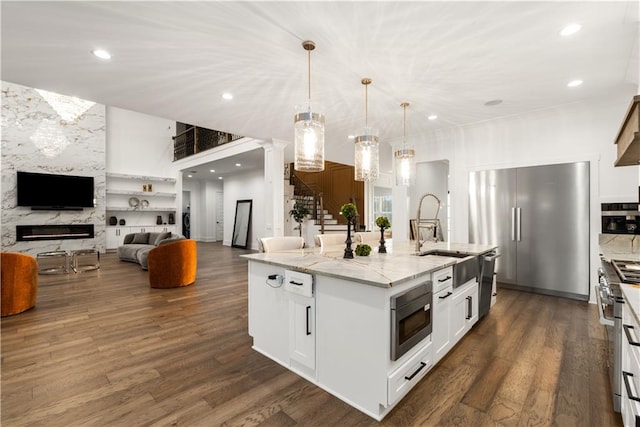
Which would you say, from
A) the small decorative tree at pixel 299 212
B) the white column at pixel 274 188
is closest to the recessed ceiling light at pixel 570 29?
the white column at pixel 274 188

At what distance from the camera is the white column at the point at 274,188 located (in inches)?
235

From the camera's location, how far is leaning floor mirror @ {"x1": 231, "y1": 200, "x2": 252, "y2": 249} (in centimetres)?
1007

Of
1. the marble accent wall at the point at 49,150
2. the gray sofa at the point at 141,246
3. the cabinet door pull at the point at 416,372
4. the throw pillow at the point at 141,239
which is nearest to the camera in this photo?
the cabinet door pull at the point at 416,372

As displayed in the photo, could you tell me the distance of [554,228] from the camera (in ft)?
13.9

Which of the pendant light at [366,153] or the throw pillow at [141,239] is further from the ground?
the pendant light at [366,153]

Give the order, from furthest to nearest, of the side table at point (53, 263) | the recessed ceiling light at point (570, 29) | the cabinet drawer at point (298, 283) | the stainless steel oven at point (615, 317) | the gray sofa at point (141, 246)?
the gray sofa at point (141, 246), the side table at point (53, 263), the recessed ceiling light at point (570, 29), the cabinet drawer at point (298, 283), the stainless steel oven at point (615, 317)

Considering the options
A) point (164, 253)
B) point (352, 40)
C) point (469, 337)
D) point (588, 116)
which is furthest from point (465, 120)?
point (164, 253)

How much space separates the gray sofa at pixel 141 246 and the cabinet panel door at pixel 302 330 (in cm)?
453

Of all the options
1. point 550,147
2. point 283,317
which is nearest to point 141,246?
point 283,317

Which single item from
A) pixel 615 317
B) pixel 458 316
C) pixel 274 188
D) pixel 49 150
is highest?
pixel 49 150

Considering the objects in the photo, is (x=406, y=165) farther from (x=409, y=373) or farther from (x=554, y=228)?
(x=554, y=228)

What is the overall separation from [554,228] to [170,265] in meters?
6.07

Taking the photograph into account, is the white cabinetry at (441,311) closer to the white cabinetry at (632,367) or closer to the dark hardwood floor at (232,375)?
the dark hardwood floor at (232,375)

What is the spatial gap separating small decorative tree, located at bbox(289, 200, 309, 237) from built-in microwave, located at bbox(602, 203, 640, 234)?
6.36m
